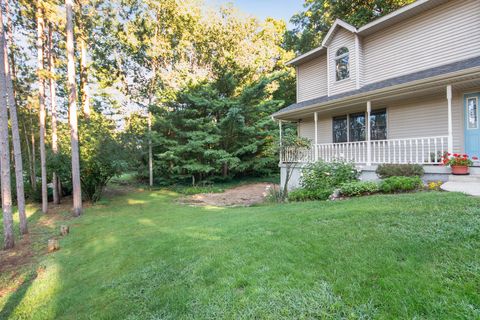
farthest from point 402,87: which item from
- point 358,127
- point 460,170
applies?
point 358,127

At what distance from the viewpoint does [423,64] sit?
8.58m

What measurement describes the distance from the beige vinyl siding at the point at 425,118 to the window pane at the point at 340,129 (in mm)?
1945

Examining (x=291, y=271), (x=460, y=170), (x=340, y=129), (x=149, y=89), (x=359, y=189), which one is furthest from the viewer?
(x=149, y=89)

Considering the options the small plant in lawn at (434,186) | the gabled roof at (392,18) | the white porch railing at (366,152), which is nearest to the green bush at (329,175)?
the white porch railing at (366,152)

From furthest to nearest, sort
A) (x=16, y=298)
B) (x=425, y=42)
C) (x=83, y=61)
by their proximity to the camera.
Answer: (x=83, y=61) < (x=425, y=42) < (x=16, y=298)

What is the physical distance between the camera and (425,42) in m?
8.55

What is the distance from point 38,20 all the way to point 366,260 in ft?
47.1

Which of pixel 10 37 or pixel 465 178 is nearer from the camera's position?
pixel 465 178

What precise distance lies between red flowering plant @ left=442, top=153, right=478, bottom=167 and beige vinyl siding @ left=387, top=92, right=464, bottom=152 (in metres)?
1.32

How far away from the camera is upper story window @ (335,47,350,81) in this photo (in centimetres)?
1076

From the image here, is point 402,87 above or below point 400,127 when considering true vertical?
above

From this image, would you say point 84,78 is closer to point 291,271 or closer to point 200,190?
point 200,190

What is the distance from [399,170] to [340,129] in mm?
4408

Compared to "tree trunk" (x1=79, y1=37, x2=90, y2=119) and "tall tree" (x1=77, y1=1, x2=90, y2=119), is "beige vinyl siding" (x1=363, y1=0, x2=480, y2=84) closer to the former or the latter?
"tall tree" (x1=77, y1=1, x2=90, y2=119)
